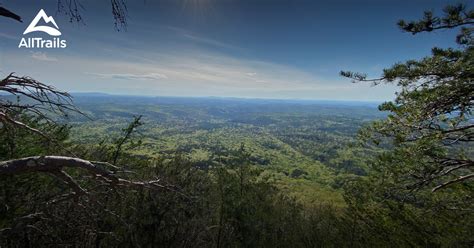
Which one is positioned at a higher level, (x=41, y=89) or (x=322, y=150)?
(x=41, y=89)

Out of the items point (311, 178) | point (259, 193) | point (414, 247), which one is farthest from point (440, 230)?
point (311, 178)

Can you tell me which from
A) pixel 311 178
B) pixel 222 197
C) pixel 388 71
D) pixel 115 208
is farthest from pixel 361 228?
pixel 311 178

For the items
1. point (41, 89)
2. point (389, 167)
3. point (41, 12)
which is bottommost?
point (389, 167)

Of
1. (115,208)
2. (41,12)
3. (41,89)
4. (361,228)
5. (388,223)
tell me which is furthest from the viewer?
(361,228)

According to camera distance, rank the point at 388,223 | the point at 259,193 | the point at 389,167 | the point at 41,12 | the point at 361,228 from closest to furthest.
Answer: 1. the point at 41,12
2. the point at 389,167
3. the point at 388,223
4. the point at 361,228
5. the point at 259,193

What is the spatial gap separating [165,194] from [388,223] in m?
7.38

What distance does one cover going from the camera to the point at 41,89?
2.61m

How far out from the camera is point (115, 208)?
6.20m

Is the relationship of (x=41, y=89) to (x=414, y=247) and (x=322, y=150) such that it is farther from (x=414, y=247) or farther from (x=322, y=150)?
(x=322, y=150)

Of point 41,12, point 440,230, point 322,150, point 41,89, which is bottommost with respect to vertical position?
point 322,150

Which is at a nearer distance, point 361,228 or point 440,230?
point 440,230

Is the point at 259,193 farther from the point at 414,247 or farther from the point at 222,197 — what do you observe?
the point at 414,247

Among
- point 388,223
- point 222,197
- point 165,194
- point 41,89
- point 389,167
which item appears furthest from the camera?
point 222,197

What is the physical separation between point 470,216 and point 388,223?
2231mm
